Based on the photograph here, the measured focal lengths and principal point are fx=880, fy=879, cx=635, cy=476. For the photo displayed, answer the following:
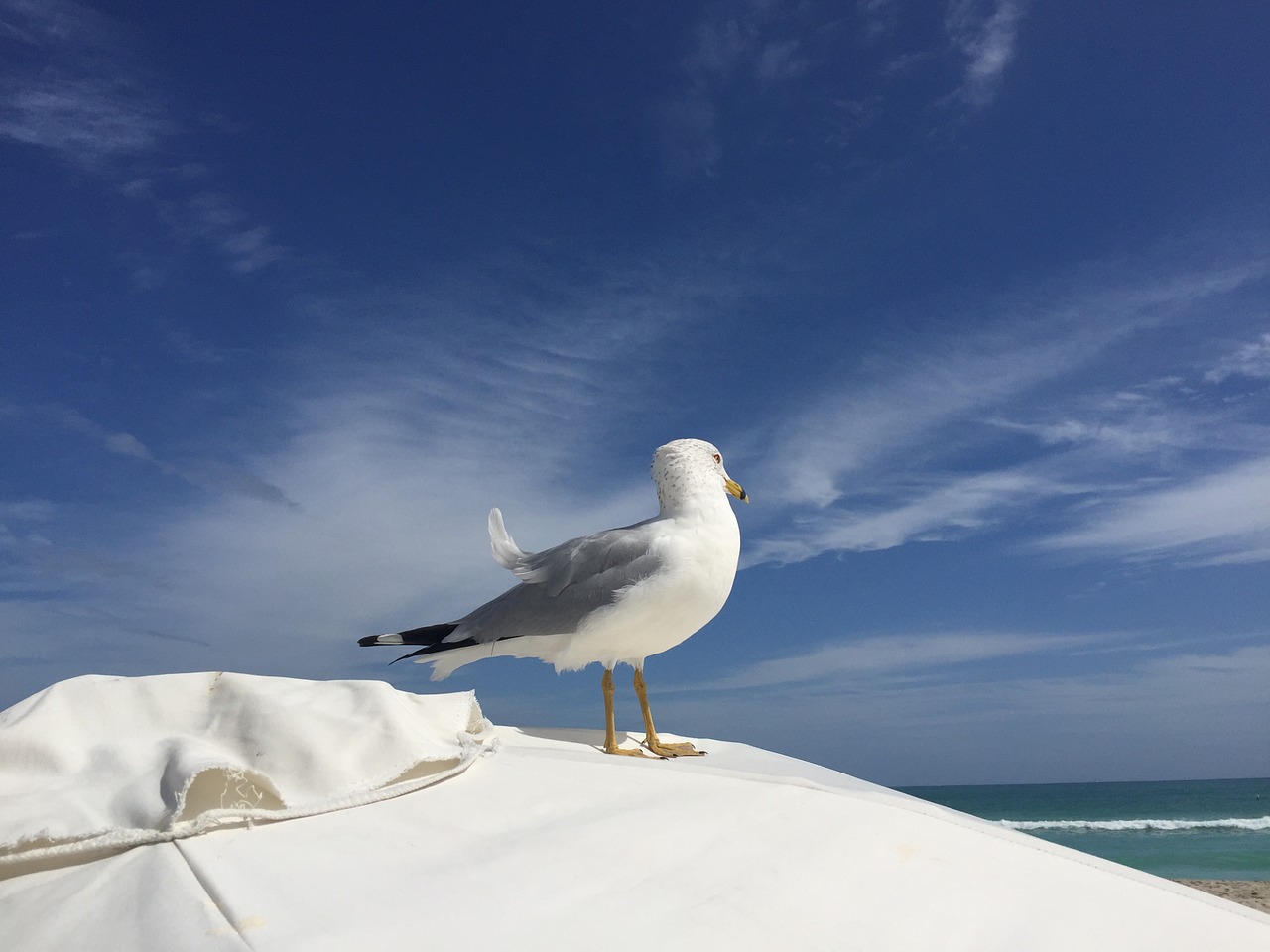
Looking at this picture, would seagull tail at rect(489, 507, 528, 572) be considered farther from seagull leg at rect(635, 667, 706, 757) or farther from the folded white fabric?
the folded white fabric

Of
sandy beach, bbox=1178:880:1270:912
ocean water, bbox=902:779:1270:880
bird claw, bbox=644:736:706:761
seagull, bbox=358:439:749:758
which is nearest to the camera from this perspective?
bird claw, bbox=644:736:706:761

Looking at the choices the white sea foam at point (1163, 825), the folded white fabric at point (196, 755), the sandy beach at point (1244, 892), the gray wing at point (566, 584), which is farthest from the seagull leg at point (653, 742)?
the white sea foam at point (1163, 825)

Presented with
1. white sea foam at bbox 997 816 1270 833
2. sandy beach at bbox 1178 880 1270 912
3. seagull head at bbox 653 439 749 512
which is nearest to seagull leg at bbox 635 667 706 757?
seagull head at bbox 653 439 749 512

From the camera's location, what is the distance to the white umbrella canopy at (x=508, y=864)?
1538 millimetres

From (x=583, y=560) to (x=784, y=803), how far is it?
3325mm

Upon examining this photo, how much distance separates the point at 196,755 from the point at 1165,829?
3657 centimetres

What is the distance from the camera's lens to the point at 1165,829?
101 feet

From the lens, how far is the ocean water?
2006 cm

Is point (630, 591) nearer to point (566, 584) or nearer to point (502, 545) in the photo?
point (566, 584)

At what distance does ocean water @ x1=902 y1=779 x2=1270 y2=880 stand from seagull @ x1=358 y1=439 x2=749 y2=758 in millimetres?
4020

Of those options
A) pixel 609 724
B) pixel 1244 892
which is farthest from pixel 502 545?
pixel 1244 892

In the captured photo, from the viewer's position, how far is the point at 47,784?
6.60 ft

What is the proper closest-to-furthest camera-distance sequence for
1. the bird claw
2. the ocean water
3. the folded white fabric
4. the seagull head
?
the folded white fabric, the bird claw, the seagull head, the ocean water

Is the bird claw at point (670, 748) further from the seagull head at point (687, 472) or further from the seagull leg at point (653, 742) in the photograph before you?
the seagull head at point (687, 472)
